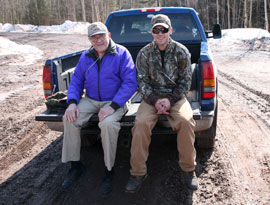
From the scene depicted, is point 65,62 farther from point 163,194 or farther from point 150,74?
point 163,194

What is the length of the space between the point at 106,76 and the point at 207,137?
59.8 inches

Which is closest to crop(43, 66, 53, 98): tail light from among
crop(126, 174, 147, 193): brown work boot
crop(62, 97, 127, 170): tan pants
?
crop(62, 97, 127, 170): tan pants

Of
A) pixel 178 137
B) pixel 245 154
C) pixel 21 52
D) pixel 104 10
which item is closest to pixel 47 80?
pixel 178 137

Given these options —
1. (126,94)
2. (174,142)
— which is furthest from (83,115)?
(174,142)

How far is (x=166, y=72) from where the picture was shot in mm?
3443

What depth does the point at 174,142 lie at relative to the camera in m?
4.41

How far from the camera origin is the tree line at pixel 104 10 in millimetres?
38719

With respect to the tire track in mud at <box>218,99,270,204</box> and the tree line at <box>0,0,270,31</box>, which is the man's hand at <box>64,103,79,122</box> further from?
the tree line at <box>0,0,270,31</box>

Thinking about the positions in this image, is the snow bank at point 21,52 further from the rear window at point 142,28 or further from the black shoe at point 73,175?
the black shoe at point 73,175

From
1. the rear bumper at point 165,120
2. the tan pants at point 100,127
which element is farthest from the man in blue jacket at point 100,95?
the rear bumper at point 165,120

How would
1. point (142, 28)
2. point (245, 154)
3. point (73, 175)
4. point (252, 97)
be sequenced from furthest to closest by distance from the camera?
1. point (252, 97)
2. point (142, 28)
3. point (245, 154)
4. point (73, 175)

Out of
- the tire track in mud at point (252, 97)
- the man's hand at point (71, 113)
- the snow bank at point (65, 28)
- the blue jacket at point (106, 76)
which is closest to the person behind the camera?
the man's hand at point (71, 113)

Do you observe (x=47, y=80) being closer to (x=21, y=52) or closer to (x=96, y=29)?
(x=96, y=29)

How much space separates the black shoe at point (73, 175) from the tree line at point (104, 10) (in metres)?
34.6
